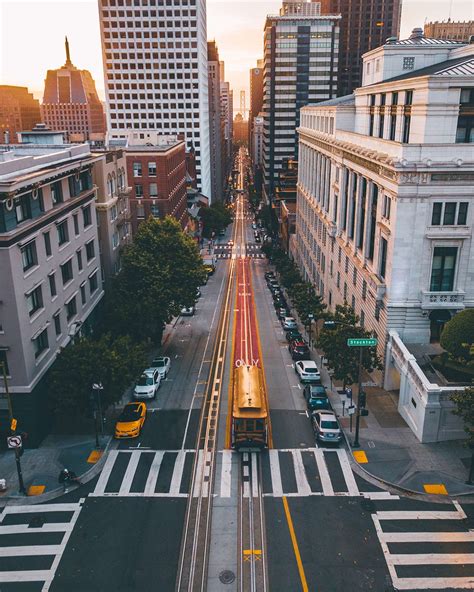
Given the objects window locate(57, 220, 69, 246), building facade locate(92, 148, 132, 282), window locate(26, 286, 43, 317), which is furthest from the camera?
building facade locate(92, 148, 132, 282)

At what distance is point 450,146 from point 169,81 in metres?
119

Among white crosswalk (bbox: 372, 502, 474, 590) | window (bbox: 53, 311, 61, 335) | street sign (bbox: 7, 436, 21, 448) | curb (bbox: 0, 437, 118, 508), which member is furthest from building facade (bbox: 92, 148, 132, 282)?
white crosswalk (bbox: 372, 502, 474, 590)

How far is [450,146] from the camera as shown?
3784 centimetres

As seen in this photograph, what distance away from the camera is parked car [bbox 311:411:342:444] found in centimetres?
3475

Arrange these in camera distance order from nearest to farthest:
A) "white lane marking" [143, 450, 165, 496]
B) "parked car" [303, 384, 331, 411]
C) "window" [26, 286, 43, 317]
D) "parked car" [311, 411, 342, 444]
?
"white lane marking" [143, 450, 165, 496], "parked car" [311, 411, 342, 444], "window" [26, 286, 43, 317], "parked car" [303, 384, 331, 411]

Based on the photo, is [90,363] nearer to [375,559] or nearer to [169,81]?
[375,559]

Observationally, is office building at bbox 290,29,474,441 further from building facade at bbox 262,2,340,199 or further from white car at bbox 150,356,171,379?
building facade at bbox 262,2,340,199

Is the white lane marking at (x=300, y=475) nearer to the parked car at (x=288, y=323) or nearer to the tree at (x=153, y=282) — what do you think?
the tree at (x=153, y=282)

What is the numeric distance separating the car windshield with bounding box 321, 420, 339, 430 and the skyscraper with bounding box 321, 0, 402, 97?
17989 cm

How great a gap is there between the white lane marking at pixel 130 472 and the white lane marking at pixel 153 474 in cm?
107

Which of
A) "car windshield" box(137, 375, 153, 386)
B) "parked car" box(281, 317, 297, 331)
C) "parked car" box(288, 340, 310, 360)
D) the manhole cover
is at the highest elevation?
the manhole cover

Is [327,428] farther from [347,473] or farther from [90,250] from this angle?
[90,250]

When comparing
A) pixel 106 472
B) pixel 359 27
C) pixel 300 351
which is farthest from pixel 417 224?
pixel 359 27

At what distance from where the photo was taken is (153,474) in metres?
32.0
